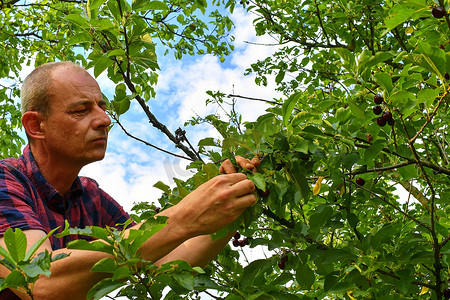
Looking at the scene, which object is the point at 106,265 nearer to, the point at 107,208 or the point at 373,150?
the point at 373,150

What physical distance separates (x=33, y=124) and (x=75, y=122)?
0.91 feet

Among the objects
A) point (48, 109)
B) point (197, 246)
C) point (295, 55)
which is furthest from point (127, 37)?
point (295, 55)

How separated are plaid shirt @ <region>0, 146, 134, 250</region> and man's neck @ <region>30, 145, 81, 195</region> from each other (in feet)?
0.14

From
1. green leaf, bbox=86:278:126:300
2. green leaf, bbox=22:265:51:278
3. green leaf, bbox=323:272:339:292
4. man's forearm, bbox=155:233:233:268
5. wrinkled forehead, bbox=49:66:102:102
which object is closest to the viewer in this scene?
green leaf, bbox=22:265:51:278

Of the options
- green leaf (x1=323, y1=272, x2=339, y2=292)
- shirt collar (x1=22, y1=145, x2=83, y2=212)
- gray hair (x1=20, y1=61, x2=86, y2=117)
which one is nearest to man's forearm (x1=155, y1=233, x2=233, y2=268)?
green leaf (x1=323, y1=272, x2=339, y2=292)

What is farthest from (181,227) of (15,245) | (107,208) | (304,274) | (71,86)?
(107,208)

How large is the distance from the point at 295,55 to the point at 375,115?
131 inches

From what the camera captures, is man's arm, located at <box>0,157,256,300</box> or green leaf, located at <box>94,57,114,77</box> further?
green leaf, located at <box>94,57,114,77</box>

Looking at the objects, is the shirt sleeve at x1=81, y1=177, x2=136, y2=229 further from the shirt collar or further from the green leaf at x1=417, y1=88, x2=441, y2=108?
the green leaf at x1=417, y1=88, x2=441, y2=108

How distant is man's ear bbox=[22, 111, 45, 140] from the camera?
7.07 feet

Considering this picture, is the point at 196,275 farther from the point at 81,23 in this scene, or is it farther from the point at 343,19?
the point at 343,19

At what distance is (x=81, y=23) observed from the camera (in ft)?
6.21

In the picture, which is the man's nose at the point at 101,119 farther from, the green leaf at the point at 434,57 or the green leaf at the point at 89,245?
the green leaf at the point at 434,57

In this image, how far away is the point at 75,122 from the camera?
207 centimetres
